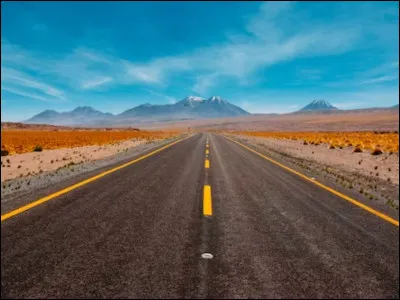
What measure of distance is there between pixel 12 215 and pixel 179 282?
11.9ft

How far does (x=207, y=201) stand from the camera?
710cm

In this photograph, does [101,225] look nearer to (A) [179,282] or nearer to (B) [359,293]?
(A) [179,282]

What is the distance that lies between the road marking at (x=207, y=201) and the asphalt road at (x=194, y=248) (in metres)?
0.12

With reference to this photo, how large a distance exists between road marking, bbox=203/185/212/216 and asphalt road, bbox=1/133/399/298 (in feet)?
0.40

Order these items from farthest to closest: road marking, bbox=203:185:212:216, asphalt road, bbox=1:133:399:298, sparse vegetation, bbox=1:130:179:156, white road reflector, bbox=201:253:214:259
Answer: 1. sparse vegetation, bbox=1:130:179:156
2. road marking, bbox=203:185:212:216
3. white road reflector, bbox=201:253:214:259
4. asphalt road, bbox=1:133:399:298

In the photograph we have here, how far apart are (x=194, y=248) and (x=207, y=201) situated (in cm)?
279

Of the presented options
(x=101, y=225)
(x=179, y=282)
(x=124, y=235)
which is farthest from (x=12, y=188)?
(x=179, y=282)

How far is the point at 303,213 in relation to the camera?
6387mm

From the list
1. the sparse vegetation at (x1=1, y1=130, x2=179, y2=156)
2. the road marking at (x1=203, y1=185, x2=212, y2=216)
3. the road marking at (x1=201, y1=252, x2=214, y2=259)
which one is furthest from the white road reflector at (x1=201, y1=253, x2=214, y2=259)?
the sparse vegetation at (x1=1, y1=130, x2=179, y2=156)

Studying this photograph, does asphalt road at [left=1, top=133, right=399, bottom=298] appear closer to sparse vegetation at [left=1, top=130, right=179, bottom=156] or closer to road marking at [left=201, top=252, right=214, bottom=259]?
road marking at [left=201, top=252, right=214, bottom=259]

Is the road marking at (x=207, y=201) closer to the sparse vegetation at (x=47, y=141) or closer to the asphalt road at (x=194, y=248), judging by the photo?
the asphalt road at (x=194, y=248)

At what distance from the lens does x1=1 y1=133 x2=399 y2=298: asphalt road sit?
334 cm

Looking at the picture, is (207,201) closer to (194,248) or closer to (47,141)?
(194,248)

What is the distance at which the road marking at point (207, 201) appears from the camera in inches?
243
